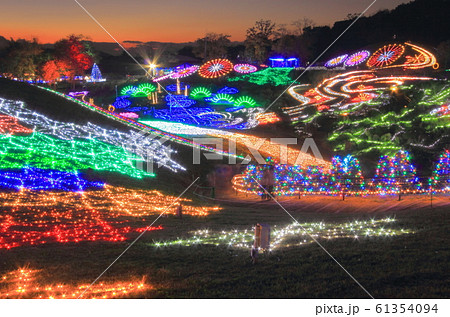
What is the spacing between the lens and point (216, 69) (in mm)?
57000

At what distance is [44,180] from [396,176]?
45.9ft

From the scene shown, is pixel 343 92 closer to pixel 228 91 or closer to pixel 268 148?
pixel 268 148

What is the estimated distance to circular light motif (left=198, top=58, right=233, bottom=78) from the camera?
56.6m

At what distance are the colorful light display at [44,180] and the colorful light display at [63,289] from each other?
839 cm

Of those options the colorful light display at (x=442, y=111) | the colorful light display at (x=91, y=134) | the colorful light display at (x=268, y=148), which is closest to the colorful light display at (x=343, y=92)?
the colorful light display at (x=268, y=148)

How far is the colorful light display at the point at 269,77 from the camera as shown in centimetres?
5488

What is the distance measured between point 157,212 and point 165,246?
4.70m

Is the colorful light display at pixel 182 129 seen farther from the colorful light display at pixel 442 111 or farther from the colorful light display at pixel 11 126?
the colorful light display at pixel 442 111

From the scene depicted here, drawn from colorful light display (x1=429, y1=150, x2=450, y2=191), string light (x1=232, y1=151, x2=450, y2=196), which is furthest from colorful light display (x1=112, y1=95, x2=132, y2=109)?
colorful light display (x1=429, y1=150, x2=450, y2=191)

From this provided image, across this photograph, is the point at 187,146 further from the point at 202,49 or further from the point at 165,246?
the point at 202,49

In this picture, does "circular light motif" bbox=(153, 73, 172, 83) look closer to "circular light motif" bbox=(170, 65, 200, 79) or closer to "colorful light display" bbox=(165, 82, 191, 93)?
"circular light motif" bbox=(170, 65, 200, 79)

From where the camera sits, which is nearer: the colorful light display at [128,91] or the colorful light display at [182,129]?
the colorful light display at [182,129]

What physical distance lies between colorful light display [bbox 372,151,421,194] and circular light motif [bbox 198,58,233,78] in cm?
4125
